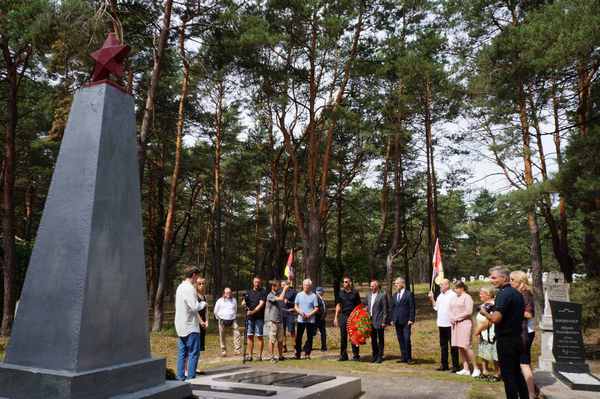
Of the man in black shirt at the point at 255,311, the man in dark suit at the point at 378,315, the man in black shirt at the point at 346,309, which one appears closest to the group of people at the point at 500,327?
the man in dark suit at the point at 378,315

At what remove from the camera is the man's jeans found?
677 centimetres

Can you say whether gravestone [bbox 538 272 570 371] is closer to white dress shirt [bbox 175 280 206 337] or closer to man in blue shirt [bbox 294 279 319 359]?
man in blue shirt [bbox 294 279 319 359]

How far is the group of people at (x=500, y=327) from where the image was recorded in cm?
498

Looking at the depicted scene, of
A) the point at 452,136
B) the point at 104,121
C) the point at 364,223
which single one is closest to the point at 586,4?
the point at 104,121

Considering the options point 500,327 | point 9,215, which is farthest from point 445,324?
point 9,215

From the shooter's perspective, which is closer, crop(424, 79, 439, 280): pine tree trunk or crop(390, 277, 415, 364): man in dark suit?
crop(390, 277, 415, 364): man in dark suit

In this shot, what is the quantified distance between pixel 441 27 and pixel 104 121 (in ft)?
57.5

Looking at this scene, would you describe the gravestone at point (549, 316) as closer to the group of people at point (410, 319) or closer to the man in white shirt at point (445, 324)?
the group of people at point (410, 319)

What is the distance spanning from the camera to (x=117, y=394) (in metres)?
3.64

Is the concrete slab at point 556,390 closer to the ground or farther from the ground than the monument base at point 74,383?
closer to the ground

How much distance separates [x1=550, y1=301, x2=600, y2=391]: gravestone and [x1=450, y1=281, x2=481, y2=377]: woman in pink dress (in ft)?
4.94

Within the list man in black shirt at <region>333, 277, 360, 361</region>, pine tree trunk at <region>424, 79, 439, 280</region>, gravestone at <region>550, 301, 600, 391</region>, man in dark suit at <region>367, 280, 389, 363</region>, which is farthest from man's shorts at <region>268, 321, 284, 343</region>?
pine tree trunk at <region>424, 79, 439, 280</region>

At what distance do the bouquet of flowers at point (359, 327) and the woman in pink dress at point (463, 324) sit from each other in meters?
2.03

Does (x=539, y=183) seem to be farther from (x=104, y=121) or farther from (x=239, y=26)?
(x=104, y=121)
